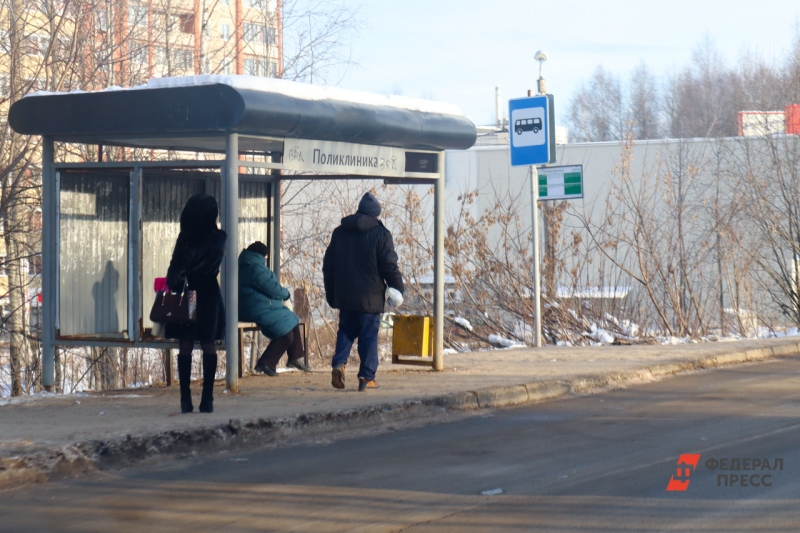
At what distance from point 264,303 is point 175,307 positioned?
2192mm

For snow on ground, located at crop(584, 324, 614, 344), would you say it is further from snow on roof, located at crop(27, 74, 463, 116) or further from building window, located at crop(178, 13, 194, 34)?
building window, located at crop(178, 13, 194, 34)

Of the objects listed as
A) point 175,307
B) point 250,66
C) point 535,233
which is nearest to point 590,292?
point 535,233

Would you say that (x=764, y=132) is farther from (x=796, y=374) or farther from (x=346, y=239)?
(x=346, y=239)

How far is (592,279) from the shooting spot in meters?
17.0

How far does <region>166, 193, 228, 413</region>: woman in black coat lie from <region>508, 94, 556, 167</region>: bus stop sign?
583cm

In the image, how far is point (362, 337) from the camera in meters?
9.05

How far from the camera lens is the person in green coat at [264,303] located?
31.8 ft

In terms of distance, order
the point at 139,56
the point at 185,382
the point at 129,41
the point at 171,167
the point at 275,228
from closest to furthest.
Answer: the point at 185,382
the point at 171,167
the point at 275,228
the point at 129,41
the point at 139,56

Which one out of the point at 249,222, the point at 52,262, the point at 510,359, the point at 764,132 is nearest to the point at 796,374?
the point at 510,359

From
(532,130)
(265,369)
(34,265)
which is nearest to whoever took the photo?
(265,369)

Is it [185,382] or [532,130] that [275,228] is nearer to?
[532,130]

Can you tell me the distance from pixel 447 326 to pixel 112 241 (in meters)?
7.71

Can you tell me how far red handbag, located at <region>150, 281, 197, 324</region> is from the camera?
24.8 ft

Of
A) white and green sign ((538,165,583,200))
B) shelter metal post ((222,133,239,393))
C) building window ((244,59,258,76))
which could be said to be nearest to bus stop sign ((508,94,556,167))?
Answer: white and green sign ((538,165,583,200))
